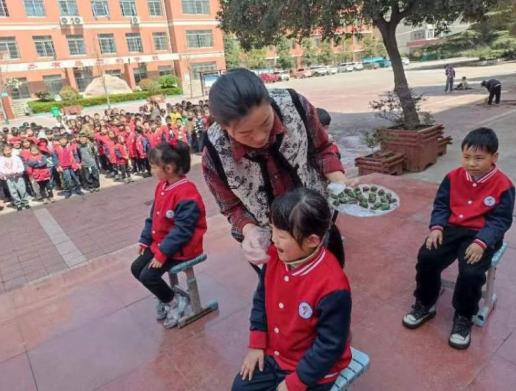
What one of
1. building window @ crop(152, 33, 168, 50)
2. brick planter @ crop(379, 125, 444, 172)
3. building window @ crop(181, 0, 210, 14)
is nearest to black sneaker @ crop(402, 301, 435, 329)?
brick planter @ crop(379, 125, 444, 172)

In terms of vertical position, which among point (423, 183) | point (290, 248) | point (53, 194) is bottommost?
point (53, 194)

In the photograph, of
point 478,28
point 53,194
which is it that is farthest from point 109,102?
point 478,28

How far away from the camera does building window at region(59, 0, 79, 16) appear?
31.9 meters

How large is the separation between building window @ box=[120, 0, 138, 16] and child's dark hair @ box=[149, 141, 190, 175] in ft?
124

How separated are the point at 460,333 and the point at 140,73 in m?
38.7

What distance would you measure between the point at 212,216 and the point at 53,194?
14.4 ft

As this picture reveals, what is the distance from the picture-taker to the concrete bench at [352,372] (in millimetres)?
1445

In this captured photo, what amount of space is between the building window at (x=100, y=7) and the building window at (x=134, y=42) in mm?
2519

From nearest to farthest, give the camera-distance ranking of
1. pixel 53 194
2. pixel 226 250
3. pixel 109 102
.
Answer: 1. pixel 226 250
2. pixel 53 194
3. pixel 109 102

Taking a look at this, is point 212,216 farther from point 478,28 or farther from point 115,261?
point 478,28

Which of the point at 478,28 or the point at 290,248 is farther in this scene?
the point at 478,28

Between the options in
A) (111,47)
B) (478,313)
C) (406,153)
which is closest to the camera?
(478,313)

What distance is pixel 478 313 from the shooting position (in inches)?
92.8

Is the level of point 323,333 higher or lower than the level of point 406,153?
higher
